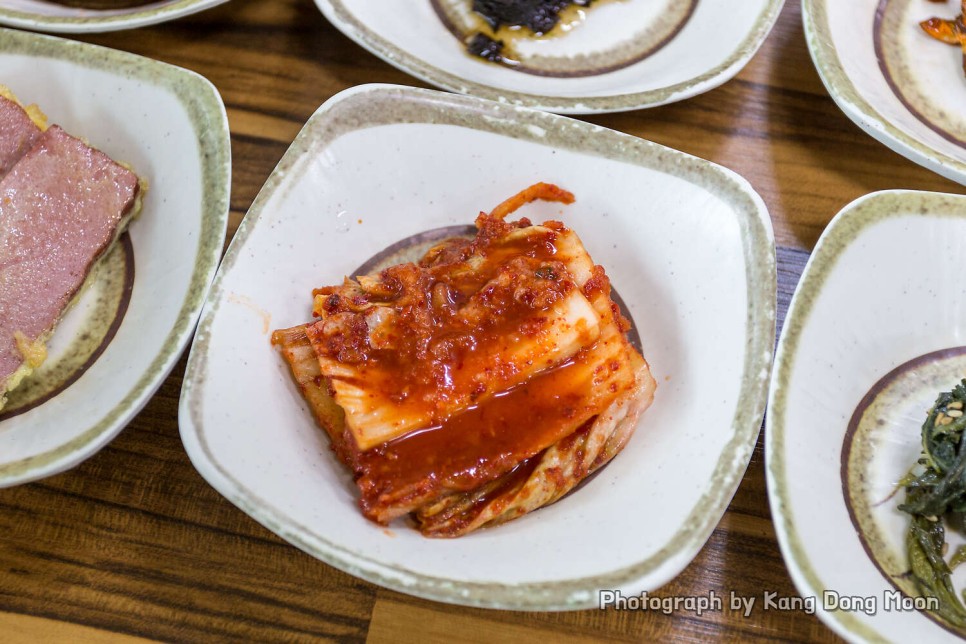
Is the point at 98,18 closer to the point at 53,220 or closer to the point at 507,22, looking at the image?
the point at 53,220

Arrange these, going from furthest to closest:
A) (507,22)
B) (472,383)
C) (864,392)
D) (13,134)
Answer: (507,22)
(13,134)
(864,392)
(472,383)

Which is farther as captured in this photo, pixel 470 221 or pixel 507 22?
pixel 507 22

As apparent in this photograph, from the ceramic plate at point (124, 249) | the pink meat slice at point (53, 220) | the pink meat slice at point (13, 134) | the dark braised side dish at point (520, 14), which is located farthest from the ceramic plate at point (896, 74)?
the pink meat slice at point (13, 134)

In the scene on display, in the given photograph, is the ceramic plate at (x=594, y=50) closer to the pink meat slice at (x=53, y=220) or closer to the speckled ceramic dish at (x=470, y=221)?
the speckled ceramic dish at (x=470, y=221)

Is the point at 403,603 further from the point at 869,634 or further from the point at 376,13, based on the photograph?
the point at 376,13

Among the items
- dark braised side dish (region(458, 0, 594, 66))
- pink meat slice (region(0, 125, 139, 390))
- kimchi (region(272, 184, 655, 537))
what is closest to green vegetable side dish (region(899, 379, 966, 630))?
kimchi (region(272, 184, 655, 537))

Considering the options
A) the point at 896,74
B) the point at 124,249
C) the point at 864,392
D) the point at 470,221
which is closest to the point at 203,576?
the point at 124,249
